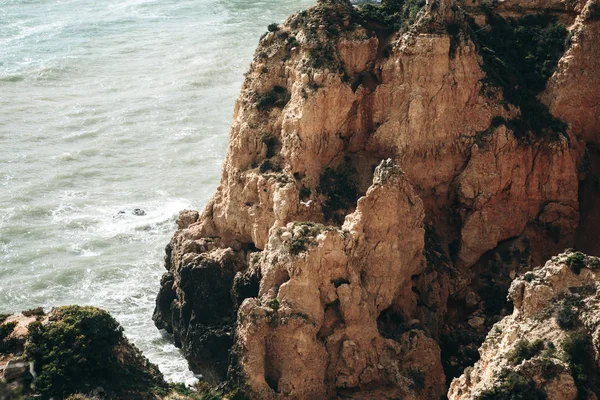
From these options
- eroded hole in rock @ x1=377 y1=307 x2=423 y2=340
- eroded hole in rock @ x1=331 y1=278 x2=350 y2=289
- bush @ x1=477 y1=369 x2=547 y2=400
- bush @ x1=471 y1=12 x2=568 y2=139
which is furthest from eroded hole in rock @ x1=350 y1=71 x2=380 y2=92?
bush @ x1=477 y1=369 x2=547 y2=400

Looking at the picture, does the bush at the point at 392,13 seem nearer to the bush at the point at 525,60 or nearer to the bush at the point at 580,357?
the bush at the point at 525,60

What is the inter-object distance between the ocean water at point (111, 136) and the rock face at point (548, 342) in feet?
49.7

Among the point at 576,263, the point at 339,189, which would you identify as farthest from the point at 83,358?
the point at 576,263

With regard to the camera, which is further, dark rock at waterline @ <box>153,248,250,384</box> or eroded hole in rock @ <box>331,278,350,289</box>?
dark rock at waterline @ <box>153,248,250,384</box>

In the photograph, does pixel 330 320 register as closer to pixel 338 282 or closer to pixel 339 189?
pixel 338 282

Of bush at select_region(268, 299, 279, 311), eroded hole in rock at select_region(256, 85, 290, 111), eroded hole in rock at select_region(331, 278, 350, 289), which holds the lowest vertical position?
bush at select_region(268, 299, 279, 311)

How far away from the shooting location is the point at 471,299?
3750 cm

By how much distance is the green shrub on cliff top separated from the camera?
31703 millimetres

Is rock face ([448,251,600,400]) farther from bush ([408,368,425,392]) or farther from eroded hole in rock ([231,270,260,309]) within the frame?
eroded hole in rock ([231,270,260,309])

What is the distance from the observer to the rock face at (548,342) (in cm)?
2630

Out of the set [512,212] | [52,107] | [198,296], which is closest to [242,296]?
[198,296]

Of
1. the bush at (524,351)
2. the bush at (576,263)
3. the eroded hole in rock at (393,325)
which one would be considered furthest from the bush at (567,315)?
the eroded hole in rock at (393,325)

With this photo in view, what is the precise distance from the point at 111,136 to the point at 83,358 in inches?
1369

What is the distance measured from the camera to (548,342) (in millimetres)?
27094
